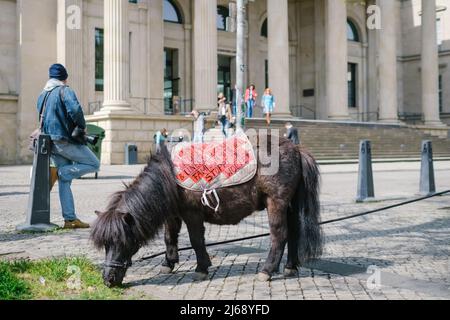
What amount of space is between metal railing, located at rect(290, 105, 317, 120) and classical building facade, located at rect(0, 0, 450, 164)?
0.09 metres

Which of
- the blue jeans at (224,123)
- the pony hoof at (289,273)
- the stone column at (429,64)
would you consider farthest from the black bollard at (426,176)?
the stone column at (429,64)

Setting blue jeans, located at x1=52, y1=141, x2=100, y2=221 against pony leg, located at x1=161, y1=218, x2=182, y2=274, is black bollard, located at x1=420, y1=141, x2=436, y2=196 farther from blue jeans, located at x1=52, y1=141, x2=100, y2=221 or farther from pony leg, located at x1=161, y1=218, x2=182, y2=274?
pony leg, located at x1=161, y1=218, x2=182, y2=274

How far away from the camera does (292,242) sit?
4.85 metres

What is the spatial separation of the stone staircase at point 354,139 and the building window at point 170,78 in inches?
302

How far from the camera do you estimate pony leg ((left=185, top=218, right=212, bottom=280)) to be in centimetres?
463

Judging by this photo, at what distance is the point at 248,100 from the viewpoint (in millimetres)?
29719

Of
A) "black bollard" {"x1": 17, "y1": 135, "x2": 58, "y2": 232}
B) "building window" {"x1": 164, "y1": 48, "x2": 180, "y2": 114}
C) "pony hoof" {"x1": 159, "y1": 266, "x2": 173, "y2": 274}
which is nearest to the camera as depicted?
"pony hoof" {"x1": 159, "y1": 266, "x2": 173, "y2": 274}

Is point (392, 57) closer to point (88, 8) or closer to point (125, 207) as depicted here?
point (88, 8)

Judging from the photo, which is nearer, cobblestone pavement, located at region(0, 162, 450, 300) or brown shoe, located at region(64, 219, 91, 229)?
cobblestone pavement, located at region(0, 162, 450, 300)

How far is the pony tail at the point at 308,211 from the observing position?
4777mm

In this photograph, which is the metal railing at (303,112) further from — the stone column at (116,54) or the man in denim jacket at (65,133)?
the man in denim jacket at (65,133)

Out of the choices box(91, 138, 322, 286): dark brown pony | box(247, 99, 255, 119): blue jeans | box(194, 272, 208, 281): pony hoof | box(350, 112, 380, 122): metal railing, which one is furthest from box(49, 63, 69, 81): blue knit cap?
box(350, 112, 380, 122): metal railing
